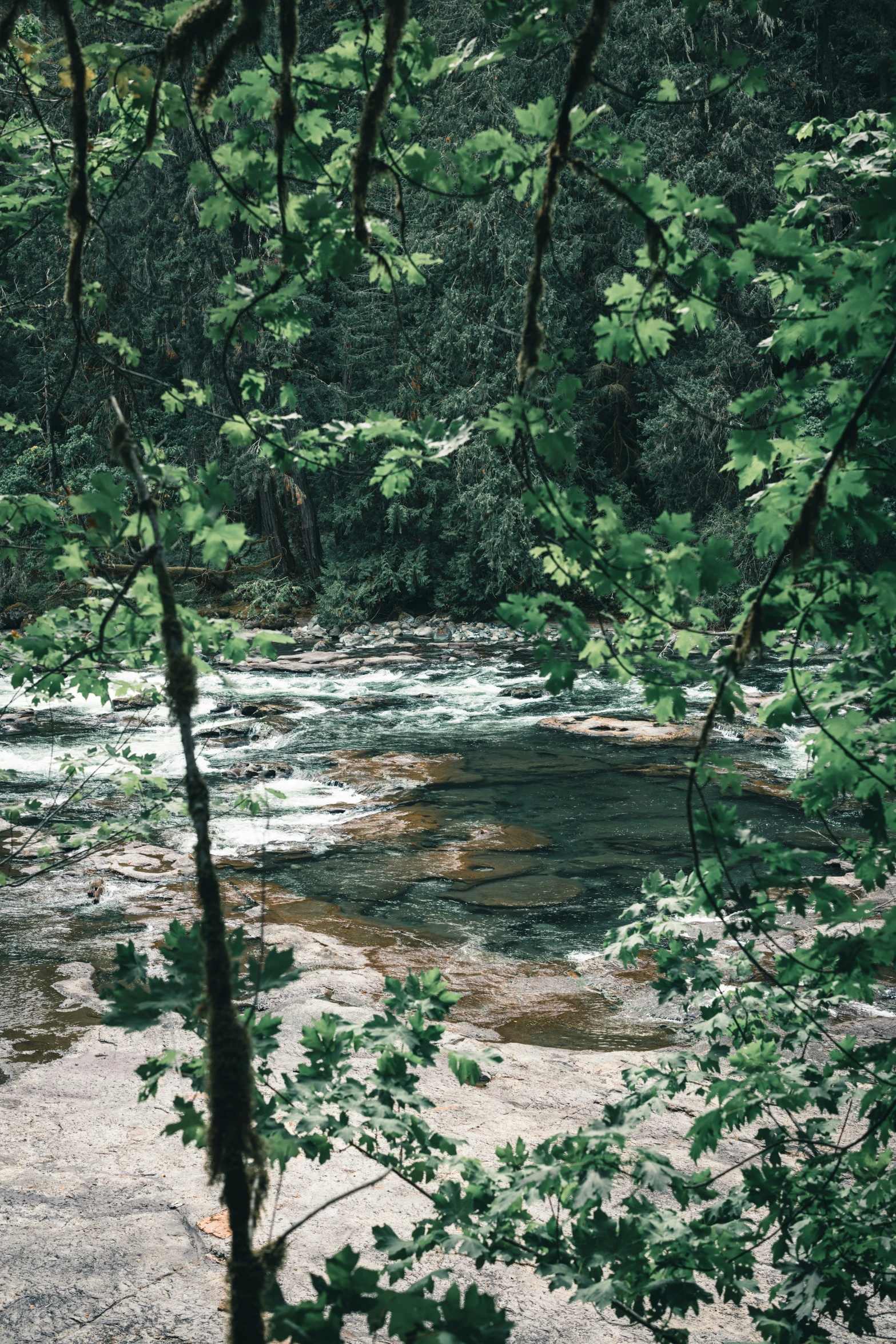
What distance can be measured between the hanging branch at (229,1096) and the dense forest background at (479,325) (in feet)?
62.3

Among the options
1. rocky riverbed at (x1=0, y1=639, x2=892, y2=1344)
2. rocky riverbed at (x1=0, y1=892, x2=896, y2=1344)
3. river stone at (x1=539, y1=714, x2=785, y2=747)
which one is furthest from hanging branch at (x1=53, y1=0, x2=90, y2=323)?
river stone at (x1=539, y1=714, x2=785, y2=747)

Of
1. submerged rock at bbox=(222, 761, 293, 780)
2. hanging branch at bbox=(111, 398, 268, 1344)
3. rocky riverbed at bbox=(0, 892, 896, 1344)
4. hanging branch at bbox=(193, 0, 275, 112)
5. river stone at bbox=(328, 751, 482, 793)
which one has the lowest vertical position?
river stone at bbox=(328, 751, 482, 793)

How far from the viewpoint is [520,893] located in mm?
8102

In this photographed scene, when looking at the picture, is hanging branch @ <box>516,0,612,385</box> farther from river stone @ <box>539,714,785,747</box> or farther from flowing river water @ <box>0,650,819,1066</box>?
river stone @ <box>539,714,785,747</box>

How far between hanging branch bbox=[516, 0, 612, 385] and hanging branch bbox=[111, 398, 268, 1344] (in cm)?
94

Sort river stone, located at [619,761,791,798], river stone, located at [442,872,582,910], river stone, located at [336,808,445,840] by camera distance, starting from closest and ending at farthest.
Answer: river stone, located at [442,872,582,910]
river stone, located at [336,808,445,840]
river stone, located at [619,761,791,798]

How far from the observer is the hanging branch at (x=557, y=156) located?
6.13ft

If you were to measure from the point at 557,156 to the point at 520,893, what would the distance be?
6.82 meters

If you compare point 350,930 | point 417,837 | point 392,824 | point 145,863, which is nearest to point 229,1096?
point 350,930

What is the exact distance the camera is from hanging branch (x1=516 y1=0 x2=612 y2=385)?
1.87m

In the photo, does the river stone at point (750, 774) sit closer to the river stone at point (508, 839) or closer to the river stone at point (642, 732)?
the river stone at point (642, 732)

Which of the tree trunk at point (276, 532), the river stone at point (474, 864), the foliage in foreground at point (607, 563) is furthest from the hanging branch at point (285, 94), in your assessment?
the tree trunk at point (276, 532)

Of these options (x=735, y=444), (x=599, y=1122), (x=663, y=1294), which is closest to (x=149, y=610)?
(x=735, y=444)

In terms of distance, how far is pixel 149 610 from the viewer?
77.9 inches
